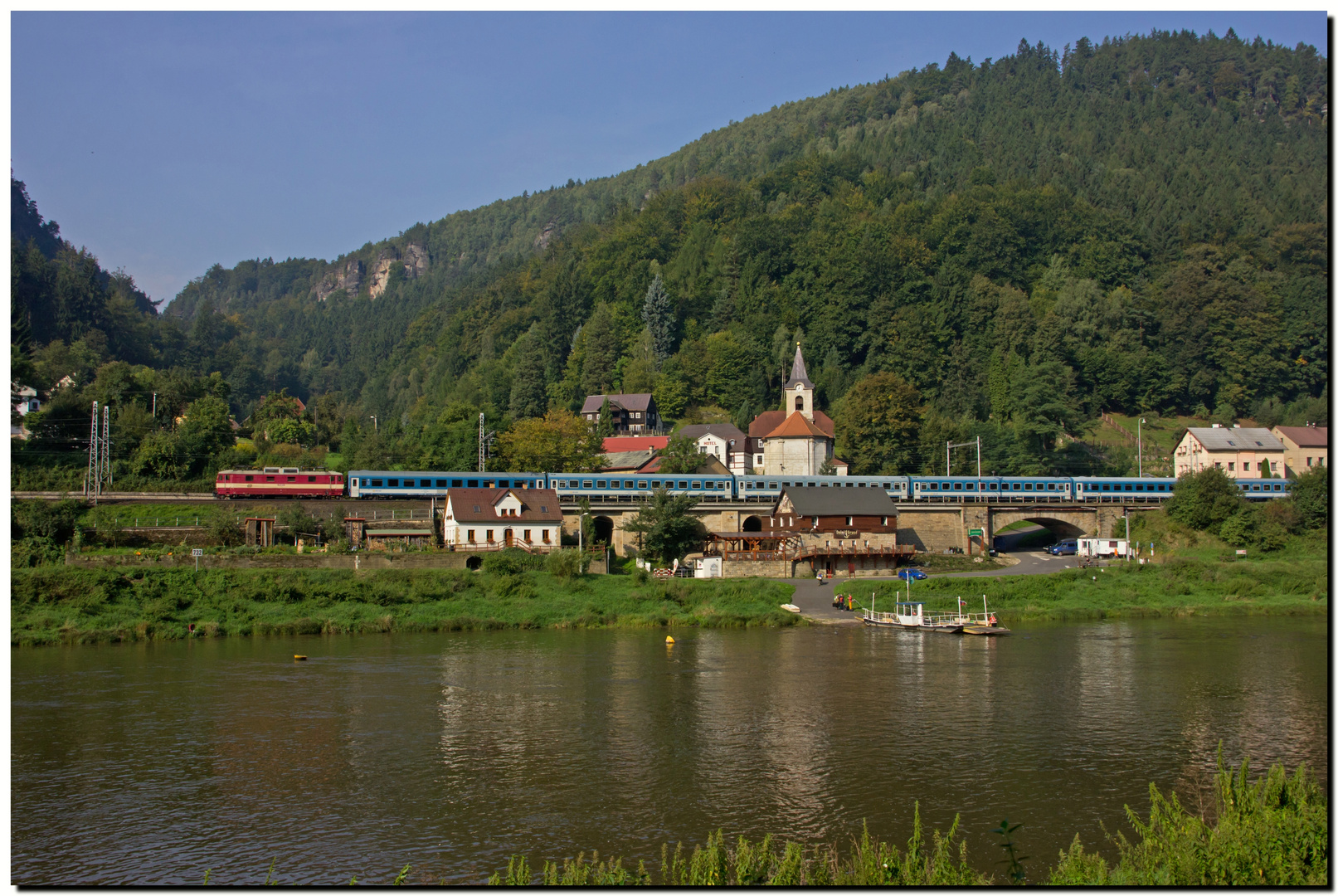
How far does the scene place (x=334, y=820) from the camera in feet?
69.5

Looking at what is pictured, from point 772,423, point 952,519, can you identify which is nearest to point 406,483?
point 952,519

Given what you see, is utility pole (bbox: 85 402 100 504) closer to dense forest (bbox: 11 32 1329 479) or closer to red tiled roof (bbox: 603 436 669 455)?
dense forest (bbox: 11 32 1329 479)

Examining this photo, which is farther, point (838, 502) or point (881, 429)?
point (881, 429)

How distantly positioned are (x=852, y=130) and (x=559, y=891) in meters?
199

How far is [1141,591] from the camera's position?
51.4 metres

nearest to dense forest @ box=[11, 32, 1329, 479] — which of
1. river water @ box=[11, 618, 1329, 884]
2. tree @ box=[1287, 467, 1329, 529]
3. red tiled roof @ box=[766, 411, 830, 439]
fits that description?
red tiled roof @ box=[766, 411, 830, 439]

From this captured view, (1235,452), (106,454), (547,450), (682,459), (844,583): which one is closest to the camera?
(844,583)

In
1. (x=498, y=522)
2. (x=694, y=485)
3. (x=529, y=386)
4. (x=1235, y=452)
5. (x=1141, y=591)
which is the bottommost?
(x=1141, y=591)

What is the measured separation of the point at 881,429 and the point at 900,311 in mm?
36275

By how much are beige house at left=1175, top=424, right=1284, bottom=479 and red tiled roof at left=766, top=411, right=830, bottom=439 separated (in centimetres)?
2778

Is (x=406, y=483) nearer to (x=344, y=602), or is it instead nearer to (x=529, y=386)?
(x=344, y=602)

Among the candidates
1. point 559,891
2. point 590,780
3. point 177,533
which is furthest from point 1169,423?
point 559,891

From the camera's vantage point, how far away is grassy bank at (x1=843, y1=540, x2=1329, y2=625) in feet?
158

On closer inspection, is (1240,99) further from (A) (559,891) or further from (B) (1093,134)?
(A) (559,891)
